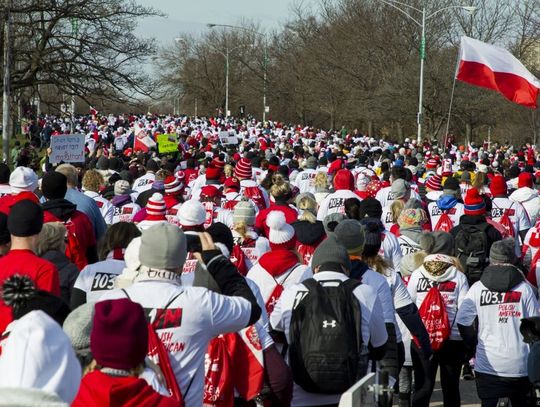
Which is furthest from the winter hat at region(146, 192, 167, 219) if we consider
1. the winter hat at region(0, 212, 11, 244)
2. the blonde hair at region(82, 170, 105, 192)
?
the winter hat at region(0, 212, 11, 244)

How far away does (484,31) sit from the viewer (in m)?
63.0

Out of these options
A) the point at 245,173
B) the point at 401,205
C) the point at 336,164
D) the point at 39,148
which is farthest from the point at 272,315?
the point at 39,148

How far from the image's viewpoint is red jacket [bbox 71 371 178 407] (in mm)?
3631

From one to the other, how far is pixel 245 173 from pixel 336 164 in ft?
12.8

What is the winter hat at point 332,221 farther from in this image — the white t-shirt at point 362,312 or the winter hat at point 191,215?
the white t-shirt at point 362,312

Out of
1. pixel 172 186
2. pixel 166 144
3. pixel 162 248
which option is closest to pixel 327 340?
pixel 162 248

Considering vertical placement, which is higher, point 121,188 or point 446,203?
point 121,188

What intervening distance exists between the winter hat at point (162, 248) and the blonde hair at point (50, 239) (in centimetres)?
196

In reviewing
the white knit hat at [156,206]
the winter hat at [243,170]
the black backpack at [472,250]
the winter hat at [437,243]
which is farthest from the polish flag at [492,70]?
the white knit hat at [156,206]

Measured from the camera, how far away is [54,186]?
26.8 feet

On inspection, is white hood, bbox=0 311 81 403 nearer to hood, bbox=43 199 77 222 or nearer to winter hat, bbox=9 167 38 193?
hood, bbox=43 199 77 222

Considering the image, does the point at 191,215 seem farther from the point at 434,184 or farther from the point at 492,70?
the point at 492,70

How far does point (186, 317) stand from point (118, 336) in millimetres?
1085

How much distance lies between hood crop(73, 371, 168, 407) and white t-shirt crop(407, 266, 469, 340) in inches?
184
